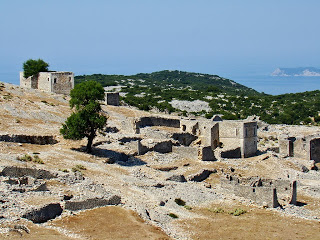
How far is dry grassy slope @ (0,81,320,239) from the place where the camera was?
78.5ft

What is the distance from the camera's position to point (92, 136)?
127 ft

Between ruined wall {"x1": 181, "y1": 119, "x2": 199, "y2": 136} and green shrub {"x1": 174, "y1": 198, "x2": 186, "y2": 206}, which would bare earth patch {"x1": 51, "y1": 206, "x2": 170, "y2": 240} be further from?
ruined wall {"x1": 181, "y1": 119, "x2": 199, "y2": 136}

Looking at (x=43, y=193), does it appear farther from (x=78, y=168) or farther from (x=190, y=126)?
(x=190, y=126)


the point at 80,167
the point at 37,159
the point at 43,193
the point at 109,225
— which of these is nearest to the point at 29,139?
the point at 37,159

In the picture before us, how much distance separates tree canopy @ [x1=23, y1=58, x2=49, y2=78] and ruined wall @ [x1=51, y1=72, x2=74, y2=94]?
269 centimetres

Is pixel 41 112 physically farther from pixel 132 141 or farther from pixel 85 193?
pixel 85 193

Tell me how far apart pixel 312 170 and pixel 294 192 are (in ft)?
36.2

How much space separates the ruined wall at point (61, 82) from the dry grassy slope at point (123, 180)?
17.5 feet

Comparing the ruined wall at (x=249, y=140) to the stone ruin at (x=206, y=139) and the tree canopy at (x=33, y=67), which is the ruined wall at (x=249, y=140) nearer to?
→ the stone ruin at (x=206, y=139)

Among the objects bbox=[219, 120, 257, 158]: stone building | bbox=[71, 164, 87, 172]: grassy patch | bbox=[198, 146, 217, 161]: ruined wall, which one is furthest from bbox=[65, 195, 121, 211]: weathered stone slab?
bbox=[219, 120, 257, 158]: stone building

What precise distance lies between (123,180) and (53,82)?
27889 millimetres

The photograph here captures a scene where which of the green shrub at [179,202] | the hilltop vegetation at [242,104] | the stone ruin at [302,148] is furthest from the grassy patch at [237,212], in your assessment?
the hilltop vegetation at [242,104]

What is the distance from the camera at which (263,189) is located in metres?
32.4

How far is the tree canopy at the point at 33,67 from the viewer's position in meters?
60.8
